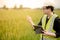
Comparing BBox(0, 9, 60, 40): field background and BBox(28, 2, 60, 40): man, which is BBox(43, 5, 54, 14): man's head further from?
BBox(0, 9, 60, 40): field background

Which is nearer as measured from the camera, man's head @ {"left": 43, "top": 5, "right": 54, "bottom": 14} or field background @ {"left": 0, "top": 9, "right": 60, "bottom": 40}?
man's head @ {"left": 43, "top": 5, "right": 54, "bottom": 14}

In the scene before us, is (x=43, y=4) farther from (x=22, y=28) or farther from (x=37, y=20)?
(x=22, y=28)

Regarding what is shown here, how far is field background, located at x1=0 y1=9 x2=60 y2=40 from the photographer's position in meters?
2.01

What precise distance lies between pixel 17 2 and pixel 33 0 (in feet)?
0.65

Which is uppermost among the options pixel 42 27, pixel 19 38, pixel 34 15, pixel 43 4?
pixel 43 4

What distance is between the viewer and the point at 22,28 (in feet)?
6.68

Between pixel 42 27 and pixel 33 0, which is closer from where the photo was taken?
pixel 42 27

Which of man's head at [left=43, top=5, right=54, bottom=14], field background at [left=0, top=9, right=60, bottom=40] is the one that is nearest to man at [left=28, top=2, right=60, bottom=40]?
man's head at [left=43, top=5, right=54, bottom=14]

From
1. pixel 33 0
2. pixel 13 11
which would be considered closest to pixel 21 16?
pixel 13 11

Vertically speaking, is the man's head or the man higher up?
the man's head

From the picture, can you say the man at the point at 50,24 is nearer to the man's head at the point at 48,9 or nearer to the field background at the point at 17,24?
the man's head at the point at 48,9

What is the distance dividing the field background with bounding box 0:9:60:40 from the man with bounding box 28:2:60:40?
0.11m

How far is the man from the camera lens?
186cm

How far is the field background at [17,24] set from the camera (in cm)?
201
